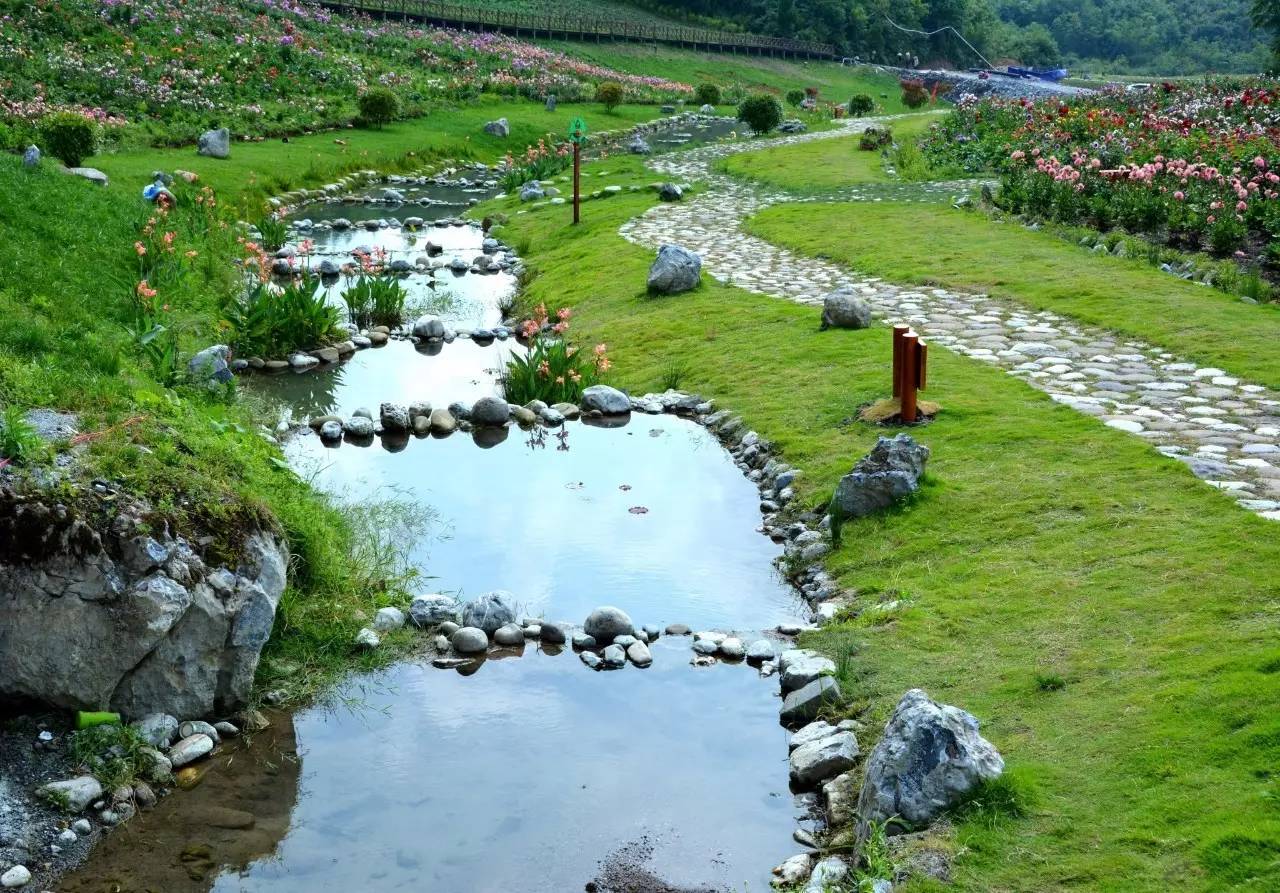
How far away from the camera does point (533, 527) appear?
11.0 meters

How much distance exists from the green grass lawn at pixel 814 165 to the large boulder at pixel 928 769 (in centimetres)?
2204

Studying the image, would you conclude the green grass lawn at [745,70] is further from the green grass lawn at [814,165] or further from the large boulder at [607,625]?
the large boulder at [607,625]

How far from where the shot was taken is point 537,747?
7.64 meters

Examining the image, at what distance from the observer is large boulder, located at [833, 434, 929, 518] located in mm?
9875

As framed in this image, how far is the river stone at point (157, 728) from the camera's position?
7379 millimetres

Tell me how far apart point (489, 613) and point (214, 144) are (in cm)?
2206

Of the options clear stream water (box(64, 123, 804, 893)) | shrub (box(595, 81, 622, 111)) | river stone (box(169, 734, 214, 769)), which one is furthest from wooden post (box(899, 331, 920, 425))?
shrub (box(595, 81, 622, 111))

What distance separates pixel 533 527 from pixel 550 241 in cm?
1320

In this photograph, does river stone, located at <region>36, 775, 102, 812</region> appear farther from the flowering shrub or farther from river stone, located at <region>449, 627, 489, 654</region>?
the flowering shrub

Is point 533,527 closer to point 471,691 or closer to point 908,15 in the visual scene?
point 471,691

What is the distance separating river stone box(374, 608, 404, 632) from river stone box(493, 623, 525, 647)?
734 mm

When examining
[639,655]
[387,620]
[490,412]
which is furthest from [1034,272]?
[387,620]

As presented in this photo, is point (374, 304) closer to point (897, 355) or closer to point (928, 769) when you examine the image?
point (897, 355)

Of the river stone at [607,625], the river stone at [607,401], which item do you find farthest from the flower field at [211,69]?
the river stone at [607,625]
